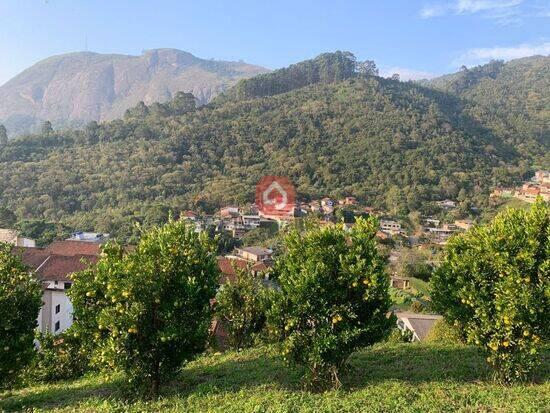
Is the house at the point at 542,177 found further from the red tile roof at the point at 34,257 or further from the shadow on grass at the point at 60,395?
the shadow on grass at the point at 60,395

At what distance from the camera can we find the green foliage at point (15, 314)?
10016 millimetres

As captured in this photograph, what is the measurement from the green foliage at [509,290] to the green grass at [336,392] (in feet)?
3.14

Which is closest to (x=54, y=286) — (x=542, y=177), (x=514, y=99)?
(x=542, y=177)

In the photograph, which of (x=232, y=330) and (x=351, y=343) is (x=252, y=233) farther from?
(x=351, y=343)

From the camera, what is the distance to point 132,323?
8930 millimetres

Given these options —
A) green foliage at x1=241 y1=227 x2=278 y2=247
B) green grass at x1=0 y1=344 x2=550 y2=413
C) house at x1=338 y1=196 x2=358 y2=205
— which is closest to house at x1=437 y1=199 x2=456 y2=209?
house at x1=338 y1=196 x2=358 y2=205

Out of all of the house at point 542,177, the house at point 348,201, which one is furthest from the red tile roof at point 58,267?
the house at point 542,177

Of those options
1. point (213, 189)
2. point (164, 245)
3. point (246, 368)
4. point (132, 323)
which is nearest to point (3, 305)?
point (132, 323)

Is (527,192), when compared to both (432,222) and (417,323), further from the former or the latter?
(417,323)

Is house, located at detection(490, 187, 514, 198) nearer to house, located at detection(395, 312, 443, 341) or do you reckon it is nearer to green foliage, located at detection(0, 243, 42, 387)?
house, located at detection(395, 312, 443, 341)

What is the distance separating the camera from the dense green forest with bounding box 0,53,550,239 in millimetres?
68625

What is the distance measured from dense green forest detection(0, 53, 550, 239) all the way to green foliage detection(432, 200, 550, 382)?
49.4 metres

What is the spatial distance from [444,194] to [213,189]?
41.1 m

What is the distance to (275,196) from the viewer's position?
7344 centimetres
